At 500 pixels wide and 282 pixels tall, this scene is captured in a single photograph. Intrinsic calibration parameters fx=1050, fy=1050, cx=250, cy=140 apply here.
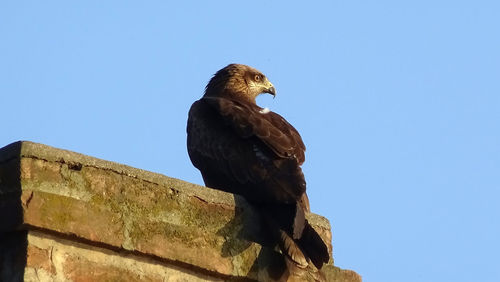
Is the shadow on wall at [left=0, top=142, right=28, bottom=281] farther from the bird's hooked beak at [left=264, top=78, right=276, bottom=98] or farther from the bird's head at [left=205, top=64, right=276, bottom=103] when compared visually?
the bird's hooked beak at [left=264, top=78, right=276, bottom=98]

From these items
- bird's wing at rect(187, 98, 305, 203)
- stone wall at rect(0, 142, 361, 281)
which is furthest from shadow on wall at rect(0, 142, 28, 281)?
bird's wing at rect(187, 98, 305, 203)

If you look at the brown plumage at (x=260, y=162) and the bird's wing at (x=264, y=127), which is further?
the bird's wing at (x=264, y=127)

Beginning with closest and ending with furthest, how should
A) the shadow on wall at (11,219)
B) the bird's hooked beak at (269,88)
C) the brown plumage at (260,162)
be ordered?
the shadow on wall at (11,219), the brown plumage at (260,162), the bird's hooked beak at (269,88)

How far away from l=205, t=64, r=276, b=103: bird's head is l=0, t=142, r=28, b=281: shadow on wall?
6.34 metres

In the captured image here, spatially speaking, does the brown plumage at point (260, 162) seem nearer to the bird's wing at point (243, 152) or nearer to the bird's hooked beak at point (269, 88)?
the bird's wing at point (243, 152)

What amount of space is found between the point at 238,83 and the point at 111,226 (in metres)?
6.76

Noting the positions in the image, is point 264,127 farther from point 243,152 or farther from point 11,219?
point 11,219

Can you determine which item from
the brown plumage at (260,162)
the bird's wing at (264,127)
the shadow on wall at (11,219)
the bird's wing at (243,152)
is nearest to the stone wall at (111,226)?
the shadow on wall at (11,219)

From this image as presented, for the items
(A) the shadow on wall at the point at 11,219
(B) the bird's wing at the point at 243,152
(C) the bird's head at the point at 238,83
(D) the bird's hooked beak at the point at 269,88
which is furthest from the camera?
(D) the bird's hooked beak at the point at 269,88

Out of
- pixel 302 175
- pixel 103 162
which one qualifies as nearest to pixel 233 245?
pixel 103 162

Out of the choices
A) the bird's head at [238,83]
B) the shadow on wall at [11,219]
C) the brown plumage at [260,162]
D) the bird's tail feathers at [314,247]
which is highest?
the bird's head at [238,83]

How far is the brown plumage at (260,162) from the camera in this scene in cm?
581

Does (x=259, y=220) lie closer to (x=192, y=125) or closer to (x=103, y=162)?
Answer: (x=103, y=162)

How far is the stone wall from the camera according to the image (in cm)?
441
